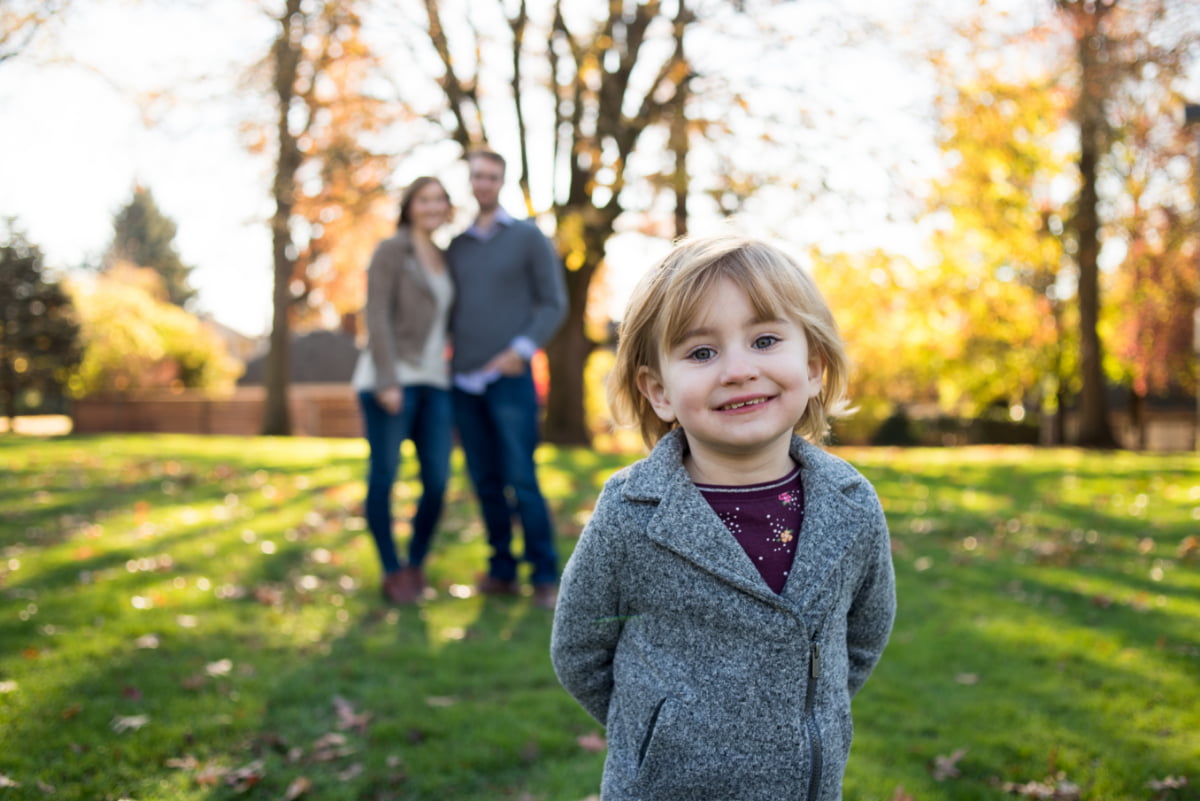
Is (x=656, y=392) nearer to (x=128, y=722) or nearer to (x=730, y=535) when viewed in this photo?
(x=730, y=535)

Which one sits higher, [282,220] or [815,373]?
[282,220]

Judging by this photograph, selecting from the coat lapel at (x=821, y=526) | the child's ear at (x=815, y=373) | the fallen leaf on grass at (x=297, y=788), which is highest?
the child's ear at (x=815, y=373)

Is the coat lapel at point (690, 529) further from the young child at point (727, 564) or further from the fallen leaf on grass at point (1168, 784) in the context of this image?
the fallen leaf on grass at point (1168, 784)

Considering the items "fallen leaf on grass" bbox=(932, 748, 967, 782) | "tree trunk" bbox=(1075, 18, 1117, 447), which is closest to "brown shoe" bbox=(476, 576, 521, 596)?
"fallen leaf on grass" bbox=(932, 748, 967, 782)

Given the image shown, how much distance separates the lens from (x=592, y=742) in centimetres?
354

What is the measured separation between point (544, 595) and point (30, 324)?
109 feet

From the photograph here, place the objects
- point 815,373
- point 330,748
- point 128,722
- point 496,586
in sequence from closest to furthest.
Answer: point 815,373, point 330,748, point 128,722, point 496,586

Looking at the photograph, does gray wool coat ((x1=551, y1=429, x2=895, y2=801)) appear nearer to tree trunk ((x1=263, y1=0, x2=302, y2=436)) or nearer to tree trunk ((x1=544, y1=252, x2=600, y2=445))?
tree trunk ((x1=263, y1=0, x2=302, y2=436))

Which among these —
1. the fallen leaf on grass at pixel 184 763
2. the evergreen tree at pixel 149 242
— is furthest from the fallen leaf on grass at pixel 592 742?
the evergreen tree at pixel 149 242

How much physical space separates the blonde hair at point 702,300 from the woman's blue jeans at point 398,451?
10.4 feet

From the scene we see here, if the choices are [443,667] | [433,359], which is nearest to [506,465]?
[433,359]

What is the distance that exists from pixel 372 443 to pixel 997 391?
38.7 m

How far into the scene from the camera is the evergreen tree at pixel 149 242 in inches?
2457

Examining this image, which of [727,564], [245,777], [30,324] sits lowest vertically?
[245,777]
